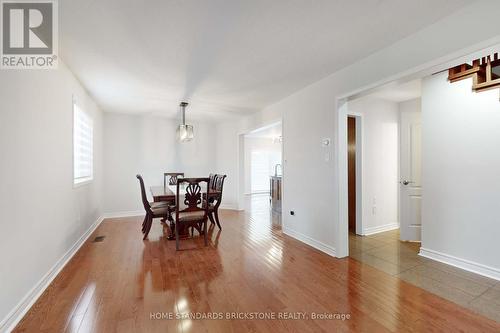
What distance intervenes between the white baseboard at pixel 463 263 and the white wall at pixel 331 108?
3.67ft

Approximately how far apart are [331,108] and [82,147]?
393 cm

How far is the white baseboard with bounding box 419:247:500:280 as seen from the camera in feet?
7.64

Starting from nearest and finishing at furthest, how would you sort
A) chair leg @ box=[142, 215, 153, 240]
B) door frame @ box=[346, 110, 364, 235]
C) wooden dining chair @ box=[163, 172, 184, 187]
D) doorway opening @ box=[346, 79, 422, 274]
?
doorway opening @ box=[346, 79, 422, 274] → chair leg @ box=[142, 215, 153, 240] → door frame @ box=[346, 110, 364, 235] → wooden dining chair @ box=[163, 172, 184, 187]

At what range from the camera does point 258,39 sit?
208 centimetres

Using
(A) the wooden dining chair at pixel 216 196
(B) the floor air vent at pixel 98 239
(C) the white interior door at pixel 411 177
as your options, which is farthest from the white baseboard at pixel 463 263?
(B) the floor air vent at pixel 98 239

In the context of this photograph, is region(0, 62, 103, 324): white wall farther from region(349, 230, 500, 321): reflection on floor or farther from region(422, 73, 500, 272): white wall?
region(422, 73, 500, 272): white wall

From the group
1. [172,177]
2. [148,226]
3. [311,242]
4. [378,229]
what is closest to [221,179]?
[148,226]

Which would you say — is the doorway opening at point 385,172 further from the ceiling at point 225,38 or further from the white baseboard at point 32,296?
the white baseboard at point 32,296

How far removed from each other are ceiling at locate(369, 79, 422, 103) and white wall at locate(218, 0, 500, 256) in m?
0.91

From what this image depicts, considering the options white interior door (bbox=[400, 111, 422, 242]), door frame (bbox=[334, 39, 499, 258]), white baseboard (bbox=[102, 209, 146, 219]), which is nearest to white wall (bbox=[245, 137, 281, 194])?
white baseboard (bbox=[102, 209, 146, 219])

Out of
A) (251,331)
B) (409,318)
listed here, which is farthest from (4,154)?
(409,318)

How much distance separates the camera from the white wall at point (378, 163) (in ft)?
12.5

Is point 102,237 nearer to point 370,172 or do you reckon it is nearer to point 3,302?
point 3,302

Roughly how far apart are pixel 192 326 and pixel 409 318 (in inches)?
66.6
